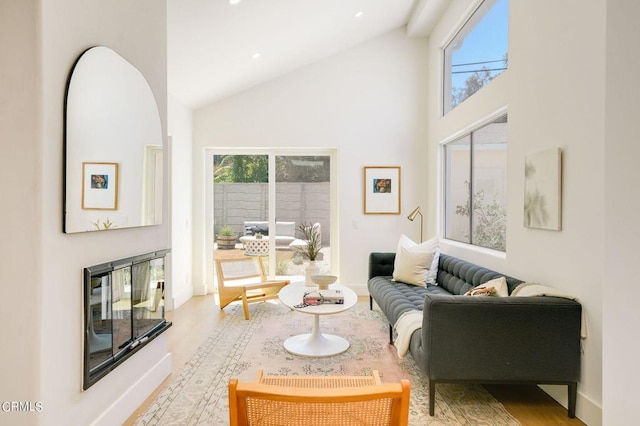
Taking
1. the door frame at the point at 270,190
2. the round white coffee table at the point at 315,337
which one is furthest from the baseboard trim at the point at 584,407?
the door frame at the point at 270,190

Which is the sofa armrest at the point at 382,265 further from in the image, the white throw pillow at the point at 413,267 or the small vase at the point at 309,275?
the small vase at the point at 309,275

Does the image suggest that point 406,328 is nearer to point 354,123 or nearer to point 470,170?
point 470,170

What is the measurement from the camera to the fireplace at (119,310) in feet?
6.28

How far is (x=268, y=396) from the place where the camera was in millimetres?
987

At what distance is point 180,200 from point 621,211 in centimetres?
461

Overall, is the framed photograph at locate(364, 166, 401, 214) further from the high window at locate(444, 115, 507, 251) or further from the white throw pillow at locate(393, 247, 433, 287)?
the white throw pillow at locate(393, 247, 433, 287)

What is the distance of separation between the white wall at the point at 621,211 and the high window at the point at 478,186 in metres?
2.10

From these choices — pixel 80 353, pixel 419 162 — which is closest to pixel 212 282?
pixel 419 162

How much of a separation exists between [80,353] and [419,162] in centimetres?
457

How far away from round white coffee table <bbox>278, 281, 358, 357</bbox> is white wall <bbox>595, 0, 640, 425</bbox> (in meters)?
1.98

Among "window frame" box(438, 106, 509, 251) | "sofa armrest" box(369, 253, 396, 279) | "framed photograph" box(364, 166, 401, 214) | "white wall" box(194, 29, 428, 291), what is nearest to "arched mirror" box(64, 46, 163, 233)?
"sofa armrest" box(369, 253, 396, 279)

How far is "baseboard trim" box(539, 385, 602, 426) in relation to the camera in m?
2.09

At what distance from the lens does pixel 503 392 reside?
2.55 metres

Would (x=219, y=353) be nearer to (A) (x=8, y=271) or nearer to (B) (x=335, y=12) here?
(A) (x=8, y=271)
